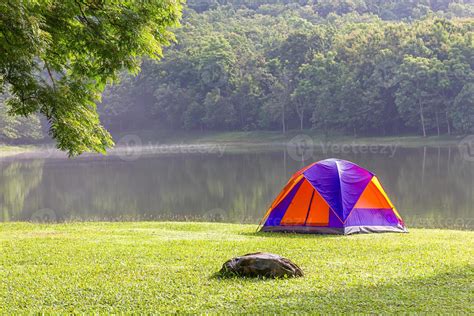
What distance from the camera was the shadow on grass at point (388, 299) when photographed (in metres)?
7.24

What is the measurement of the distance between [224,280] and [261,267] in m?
0.59

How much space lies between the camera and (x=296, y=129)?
77438 millimetres

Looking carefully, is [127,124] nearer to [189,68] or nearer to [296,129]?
[189,68]

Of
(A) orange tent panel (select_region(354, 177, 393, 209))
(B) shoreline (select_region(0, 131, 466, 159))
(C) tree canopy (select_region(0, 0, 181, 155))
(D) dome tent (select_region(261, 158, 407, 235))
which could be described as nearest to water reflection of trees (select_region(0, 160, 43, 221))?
(D) dome tent (select_region(261, 158, 407, 235))

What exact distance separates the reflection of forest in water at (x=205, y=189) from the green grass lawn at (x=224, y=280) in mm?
7597

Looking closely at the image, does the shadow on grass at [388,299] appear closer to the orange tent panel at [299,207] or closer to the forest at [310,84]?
the orange tent panel at [299,207]

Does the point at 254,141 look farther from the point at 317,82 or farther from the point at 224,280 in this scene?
the point at 224,280

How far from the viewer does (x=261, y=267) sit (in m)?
9.02

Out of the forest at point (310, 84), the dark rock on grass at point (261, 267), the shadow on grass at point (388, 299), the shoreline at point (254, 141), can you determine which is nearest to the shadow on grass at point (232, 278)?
the dark rock on grass at point (261, 267)

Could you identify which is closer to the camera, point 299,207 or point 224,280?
point 224,280

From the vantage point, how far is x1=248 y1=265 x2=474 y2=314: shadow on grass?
285 inches

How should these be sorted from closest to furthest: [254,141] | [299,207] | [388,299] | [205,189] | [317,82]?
[388,299], [299,207], [205,189], [317,82], [254,141]

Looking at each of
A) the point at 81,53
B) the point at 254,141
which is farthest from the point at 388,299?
the point at 254,141

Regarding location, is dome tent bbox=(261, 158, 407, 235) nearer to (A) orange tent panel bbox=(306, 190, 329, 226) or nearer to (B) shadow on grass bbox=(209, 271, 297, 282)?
(A) orange tent panel bbox=(306, 190, 329, 226)
